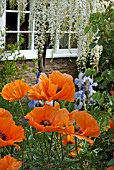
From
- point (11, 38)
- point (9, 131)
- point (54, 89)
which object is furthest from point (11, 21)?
point (9, 131)

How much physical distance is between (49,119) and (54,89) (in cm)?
11

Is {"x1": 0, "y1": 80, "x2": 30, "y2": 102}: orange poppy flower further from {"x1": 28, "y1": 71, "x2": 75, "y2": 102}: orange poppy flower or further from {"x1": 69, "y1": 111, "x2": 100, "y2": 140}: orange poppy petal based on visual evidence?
{"x1": 69, "y1": 111, "x2": 100, "y2": 140}: orange poppy petal

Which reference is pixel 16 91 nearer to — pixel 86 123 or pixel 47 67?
pixel 86 123

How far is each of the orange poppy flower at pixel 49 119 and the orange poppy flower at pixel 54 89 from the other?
4cm

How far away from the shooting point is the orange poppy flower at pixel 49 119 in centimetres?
140

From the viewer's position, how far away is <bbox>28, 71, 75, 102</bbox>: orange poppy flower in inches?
60.2

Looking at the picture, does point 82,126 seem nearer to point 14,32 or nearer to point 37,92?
point 37,92

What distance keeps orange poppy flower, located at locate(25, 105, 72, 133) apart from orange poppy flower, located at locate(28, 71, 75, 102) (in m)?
0.04

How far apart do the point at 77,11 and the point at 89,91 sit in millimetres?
1138

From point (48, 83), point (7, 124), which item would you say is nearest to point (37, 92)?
point (48, 83)

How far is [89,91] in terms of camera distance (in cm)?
285

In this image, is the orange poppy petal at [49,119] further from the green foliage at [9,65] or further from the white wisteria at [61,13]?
the green foliage at [9,65]

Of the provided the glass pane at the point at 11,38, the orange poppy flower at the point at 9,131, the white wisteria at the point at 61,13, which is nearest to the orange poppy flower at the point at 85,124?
the orange poppy flower at the point at 9,131

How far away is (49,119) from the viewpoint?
1.49 meters
